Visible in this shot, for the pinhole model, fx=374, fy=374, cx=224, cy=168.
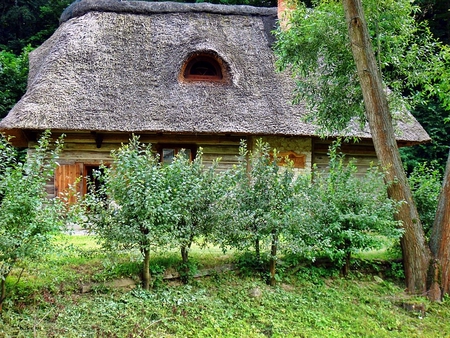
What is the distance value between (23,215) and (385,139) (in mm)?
4792

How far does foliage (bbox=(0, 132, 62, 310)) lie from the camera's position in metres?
3.46

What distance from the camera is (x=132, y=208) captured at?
4152 mm

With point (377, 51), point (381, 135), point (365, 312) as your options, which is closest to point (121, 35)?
point (377, 51)

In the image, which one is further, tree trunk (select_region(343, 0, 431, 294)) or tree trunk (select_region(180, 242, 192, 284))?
tree trunk (select_region(343, 0, 431, 294))

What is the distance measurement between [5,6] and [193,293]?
22.3 m

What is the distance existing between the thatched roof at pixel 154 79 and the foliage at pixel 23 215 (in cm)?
493

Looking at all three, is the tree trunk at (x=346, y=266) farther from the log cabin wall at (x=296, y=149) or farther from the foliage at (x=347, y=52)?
the log cabin wall at (x=296, y=149)

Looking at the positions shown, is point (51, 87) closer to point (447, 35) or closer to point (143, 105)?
point (143, 105)

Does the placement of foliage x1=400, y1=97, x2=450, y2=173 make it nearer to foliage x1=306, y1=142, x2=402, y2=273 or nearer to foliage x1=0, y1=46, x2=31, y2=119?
foliage x1=306, y1=142, x2=402, y2=273

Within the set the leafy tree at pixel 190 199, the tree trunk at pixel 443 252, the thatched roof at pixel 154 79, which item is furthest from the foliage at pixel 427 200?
the leafy tree at pixel 190 199

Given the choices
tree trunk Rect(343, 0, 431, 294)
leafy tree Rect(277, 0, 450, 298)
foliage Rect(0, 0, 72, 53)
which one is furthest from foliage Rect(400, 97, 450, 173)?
foliage Rect(0, 0, 72, 53)

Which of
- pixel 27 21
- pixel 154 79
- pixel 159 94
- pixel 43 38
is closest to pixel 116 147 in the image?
pixel 159 94

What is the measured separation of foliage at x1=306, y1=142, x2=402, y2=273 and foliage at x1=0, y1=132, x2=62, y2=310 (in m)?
3.25

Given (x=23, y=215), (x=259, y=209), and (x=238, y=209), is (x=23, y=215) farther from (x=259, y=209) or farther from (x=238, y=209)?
(x=259, y=209)
